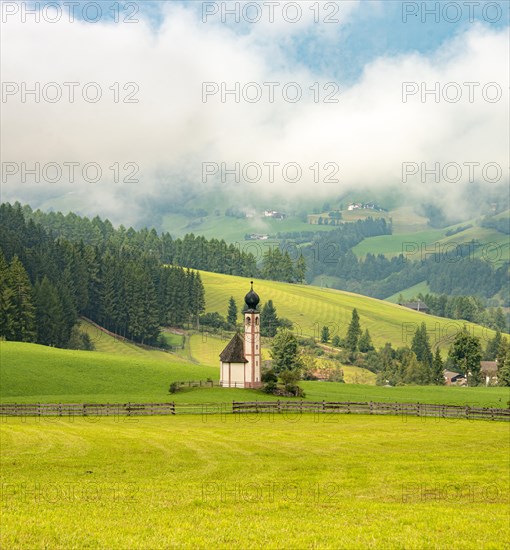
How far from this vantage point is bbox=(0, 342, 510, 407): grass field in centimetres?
7825

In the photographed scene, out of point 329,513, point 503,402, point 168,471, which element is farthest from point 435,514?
point 503,402

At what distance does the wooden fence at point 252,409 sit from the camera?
60750mm

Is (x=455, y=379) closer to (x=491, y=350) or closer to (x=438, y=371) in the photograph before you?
(x=491, y=350)

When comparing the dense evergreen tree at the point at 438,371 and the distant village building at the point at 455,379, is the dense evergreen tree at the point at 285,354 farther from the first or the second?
the distant village building at the point at 455,379

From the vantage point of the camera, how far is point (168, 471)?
3269 cm

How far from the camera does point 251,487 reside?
28.8 m

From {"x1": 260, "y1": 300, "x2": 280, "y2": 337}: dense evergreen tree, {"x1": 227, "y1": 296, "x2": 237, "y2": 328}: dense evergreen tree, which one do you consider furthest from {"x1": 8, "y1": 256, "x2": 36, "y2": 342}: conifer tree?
{"x1": 227, "y1": 296, "x2": 237, "y2": 328}: dense evergreen tree

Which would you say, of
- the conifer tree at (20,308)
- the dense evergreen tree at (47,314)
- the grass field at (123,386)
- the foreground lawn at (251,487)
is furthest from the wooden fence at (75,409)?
the dense evergreen tree at (47,314)

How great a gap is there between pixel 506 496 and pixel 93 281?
140706 millimetres

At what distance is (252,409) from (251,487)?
35.7 meters

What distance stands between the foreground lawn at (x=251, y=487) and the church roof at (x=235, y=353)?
33773 mm

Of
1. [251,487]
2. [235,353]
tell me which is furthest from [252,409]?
[251,487]

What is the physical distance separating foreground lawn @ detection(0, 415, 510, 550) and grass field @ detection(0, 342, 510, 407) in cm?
2552

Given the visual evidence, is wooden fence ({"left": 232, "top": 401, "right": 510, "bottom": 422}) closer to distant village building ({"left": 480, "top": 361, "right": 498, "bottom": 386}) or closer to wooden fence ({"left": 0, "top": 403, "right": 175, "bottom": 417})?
wooden fence ({"left": 0, "top": 403, "right": 175, "bottom": 417})
